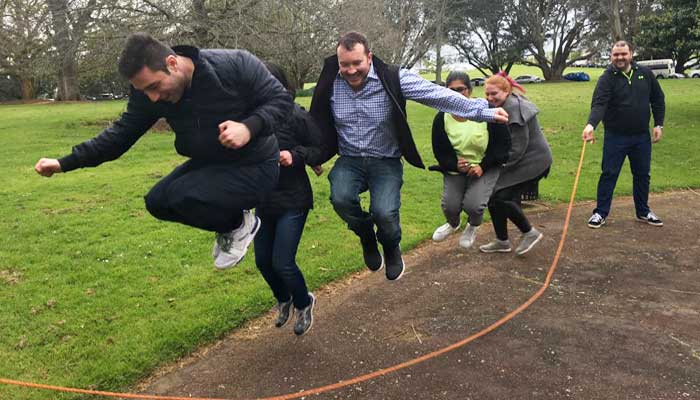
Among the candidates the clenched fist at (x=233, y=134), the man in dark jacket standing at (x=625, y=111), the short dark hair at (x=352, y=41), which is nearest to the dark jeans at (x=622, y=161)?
the man in dark jacket standing at (x=625, y=111)

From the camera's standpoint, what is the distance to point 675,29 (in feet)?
56.9

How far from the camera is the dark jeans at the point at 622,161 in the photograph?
7.70m

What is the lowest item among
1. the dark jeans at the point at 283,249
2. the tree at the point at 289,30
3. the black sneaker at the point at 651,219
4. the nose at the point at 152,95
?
the black sneaker at the point at 651,219

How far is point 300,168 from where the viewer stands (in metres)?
4.59

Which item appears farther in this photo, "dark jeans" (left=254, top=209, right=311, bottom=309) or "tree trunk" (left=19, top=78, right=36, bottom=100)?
"tree trunk" (left=19, top=78, right=36, bottom=100)

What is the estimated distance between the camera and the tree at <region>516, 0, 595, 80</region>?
186ft

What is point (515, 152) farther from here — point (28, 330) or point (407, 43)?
point (407, 43)

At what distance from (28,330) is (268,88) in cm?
337

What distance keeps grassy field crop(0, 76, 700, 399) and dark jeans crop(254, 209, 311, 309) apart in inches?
37.5

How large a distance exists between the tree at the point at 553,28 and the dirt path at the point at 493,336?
54856 millimetres

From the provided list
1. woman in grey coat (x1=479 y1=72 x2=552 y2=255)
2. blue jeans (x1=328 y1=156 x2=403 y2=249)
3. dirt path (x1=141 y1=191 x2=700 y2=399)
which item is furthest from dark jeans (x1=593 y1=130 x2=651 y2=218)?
blue jeans (x1=328 y1=156 x2=403 y2=249)

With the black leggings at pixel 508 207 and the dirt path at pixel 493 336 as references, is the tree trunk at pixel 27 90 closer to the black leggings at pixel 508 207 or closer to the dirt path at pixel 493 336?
A: the dirt path at pixel 493 336

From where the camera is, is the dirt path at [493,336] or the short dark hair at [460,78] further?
the short dark hair at [460,78]

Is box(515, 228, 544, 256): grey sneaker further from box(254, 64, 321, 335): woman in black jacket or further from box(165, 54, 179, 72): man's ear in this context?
box(165, 54, 179, 72): man's ear
